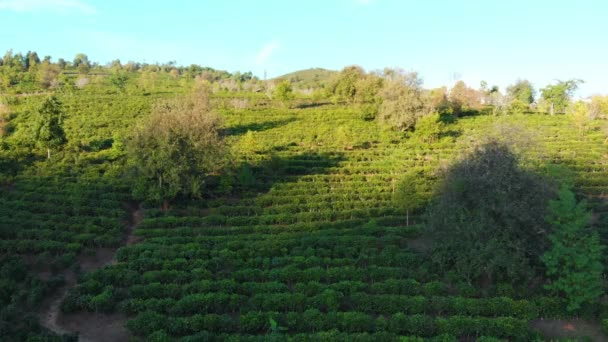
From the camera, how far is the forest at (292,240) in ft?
55.5

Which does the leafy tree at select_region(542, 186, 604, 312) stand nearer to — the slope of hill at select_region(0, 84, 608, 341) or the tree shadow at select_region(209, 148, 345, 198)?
the slope of hill at select_region(0, 84, 608, 341)

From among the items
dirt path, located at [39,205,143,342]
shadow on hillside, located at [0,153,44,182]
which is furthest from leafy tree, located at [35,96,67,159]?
dirt path, located at [39,205,143,342]

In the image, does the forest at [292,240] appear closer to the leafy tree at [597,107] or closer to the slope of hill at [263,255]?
the slope of hill at [263,255]

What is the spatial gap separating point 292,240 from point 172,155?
38.2 feet

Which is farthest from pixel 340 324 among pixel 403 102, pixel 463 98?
pixel 463 98

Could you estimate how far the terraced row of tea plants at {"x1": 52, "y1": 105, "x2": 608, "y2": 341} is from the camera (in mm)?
16516

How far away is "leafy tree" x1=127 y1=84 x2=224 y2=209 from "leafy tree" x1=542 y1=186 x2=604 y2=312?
22.2 metres

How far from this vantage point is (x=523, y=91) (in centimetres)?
9200

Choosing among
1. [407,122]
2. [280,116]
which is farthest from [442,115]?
[280,116]

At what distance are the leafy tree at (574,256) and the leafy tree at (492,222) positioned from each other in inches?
48.5

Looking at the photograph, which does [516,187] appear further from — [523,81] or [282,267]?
[523,81]

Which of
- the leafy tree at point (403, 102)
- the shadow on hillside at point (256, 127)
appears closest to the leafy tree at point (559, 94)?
the leafy tree at point (403, 102)

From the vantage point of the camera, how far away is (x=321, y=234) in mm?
25500

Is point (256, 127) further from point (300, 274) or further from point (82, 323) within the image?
point (82, 323)
